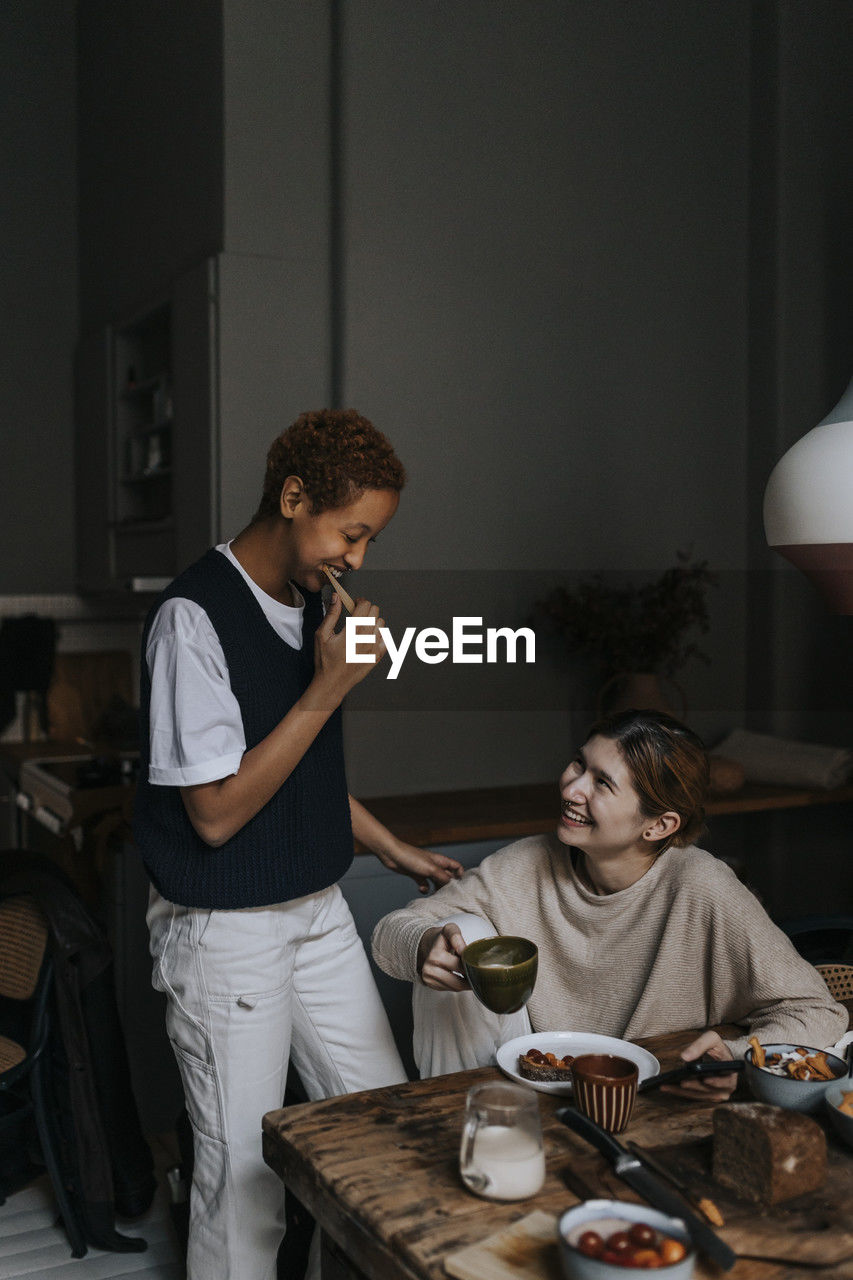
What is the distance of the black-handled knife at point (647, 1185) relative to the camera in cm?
95

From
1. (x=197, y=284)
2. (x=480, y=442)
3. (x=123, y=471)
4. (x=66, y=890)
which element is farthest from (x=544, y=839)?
(x=123, y=471)

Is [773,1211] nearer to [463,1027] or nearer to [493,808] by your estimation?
[463,1027]

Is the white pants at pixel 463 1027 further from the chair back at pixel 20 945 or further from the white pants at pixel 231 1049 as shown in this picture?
the chair back at pixel 20 945

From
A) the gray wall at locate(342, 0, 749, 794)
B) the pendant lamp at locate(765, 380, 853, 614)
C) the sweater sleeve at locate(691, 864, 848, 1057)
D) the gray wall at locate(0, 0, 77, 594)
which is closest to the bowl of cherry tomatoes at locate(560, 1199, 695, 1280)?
the sweater sleeve at locate(691, 864, 848, 1057)

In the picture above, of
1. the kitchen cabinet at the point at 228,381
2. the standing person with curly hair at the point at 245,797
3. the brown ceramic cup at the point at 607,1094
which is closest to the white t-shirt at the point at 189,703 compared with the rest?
the standing person with curly hair at the point at 245,797

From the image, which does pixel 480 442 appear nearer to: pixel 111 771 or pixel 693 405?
pixel 693 405

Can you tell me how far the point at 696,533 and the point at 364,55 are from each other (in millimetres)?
1680

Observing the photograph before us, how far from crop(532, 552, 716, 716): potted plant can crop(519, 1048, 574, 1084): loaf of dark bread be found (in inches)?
74.7

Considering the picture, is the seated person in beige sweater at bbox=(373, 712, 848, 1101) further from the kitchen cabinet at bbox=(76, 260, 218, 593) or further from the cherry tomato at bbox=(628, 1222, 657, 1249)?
the kitchen cabinet at bbox=(76, 260, 218, 593)

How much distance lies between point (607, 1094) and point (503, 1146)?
18 centimetres

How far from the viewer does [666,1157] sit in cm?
116

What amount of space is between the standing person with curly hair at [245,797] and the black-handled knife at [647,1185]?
1.70 ft

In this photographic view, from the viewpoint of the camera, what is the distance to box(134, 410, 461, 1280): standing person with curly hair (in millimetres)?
1521

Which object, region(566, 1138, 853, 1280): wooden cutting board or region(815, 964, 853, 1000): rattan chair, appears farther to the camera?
region(815, 964, 853, 1000): rattan chair
